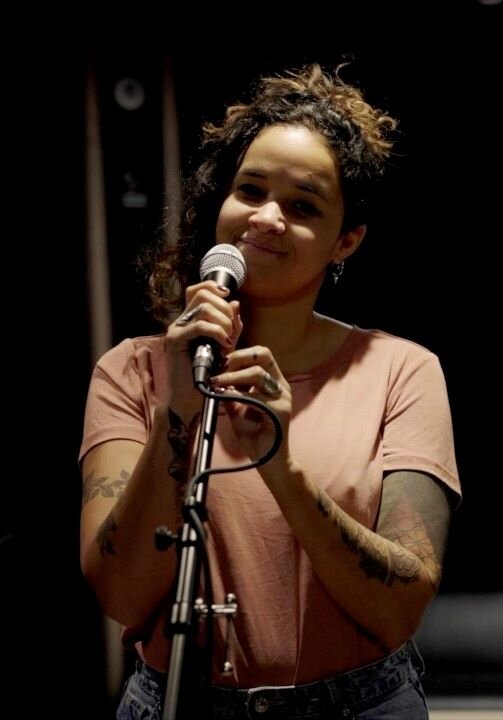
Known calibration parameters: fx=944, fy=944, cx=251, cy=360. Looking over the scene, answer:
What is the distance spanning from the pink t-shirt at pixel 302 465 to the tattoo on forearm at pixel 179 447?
0.24 ft

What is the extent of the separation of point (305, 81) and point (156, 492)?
0.81 metres

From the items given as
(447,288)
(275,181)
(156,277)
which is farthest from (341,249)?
(447,288)

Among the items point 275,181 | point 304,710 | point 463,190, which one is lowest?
point 304,710

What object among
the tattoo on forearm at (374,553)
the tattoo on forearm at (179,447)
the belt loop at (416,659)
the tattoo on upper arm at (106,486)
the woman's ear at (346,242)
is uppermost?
the woman's ear at (346,242)

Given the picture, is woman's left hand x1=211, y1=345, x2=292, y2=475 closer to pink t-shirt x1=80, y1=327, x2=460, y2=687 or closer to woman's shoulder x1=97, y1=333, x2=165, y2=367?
pink t-shirt x1=80, y1=327, x2=460, y2=687

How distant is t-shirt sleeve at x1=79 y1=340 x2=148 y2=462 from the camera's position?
1385 millimetres

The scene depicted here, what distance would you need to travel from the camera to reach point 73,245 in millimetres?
3088

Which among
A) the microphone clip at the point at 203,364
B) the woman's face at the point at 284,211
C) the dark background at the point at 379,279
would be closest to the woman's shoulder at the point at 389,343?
the woman's face at the point at 284,211

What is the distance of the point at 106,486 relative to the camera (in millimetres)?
1353

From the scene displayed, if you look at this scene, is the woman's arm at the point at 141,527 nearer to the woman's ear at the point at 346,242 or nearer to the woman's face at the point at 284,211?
the woman's face at the point at 284,211

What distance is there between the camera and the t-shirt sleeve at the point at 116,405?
138cm

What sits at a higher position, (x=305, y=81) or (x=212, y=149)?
(x=305, y=81)

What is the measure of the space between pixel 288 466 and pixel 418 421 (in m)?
0.31

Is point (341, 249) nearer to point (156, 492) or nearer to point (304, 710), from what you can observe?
point (156, 492)
